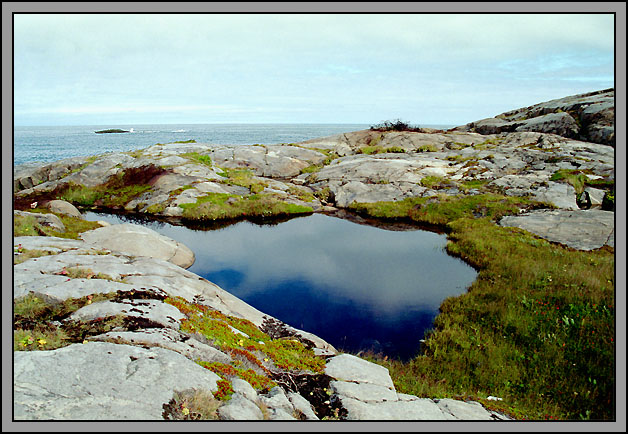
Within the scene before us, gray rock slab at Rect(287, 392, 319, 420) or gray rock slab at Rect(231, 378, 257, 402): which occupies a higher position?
gray rock slab at Rect(231, 378, 257, 402)

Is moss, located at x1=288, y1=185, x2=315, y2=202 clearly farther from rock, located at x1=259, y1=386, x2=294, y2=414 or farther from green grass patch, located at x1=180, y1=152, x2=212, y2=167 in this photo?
rock, located at x1=259, y1=386, x2=294, y2=414

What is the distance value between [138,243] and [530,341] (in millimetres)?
20677

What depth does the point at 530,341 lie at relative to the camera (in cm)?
1283

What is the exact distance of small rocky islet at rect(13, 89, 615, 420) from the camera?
617cm

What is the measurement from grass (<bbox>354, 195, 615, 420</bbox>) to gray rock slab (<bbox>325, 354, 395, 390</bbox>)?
1.85ft

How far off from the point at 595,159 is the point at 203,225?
47582 millimetres

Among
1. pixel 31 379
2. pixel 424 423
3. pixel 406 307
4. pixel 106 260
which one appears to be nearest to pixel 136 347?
pixel 31 379

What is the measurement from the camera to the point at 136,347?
7.29 m

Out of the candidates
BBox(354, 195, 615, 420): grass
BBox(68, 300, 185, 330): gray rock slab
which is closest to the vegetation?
BBox(354, 195, 615, 420): grass

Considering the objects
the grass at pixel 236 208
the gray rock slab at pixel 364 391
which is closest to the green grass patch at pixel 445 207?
the grass at pixel 236 208

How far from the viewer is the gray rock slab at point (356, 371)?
30.4ft

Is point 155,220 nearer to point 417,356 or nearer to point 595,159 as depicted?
point 417,356

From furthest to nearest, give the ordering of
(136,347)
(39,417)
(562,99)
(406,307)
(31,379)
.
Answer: (562,99), (406,307), (136,347), (31,379), (39,417)

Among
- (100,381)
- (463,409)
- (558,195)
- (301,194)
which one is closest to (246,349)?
(100,381)
